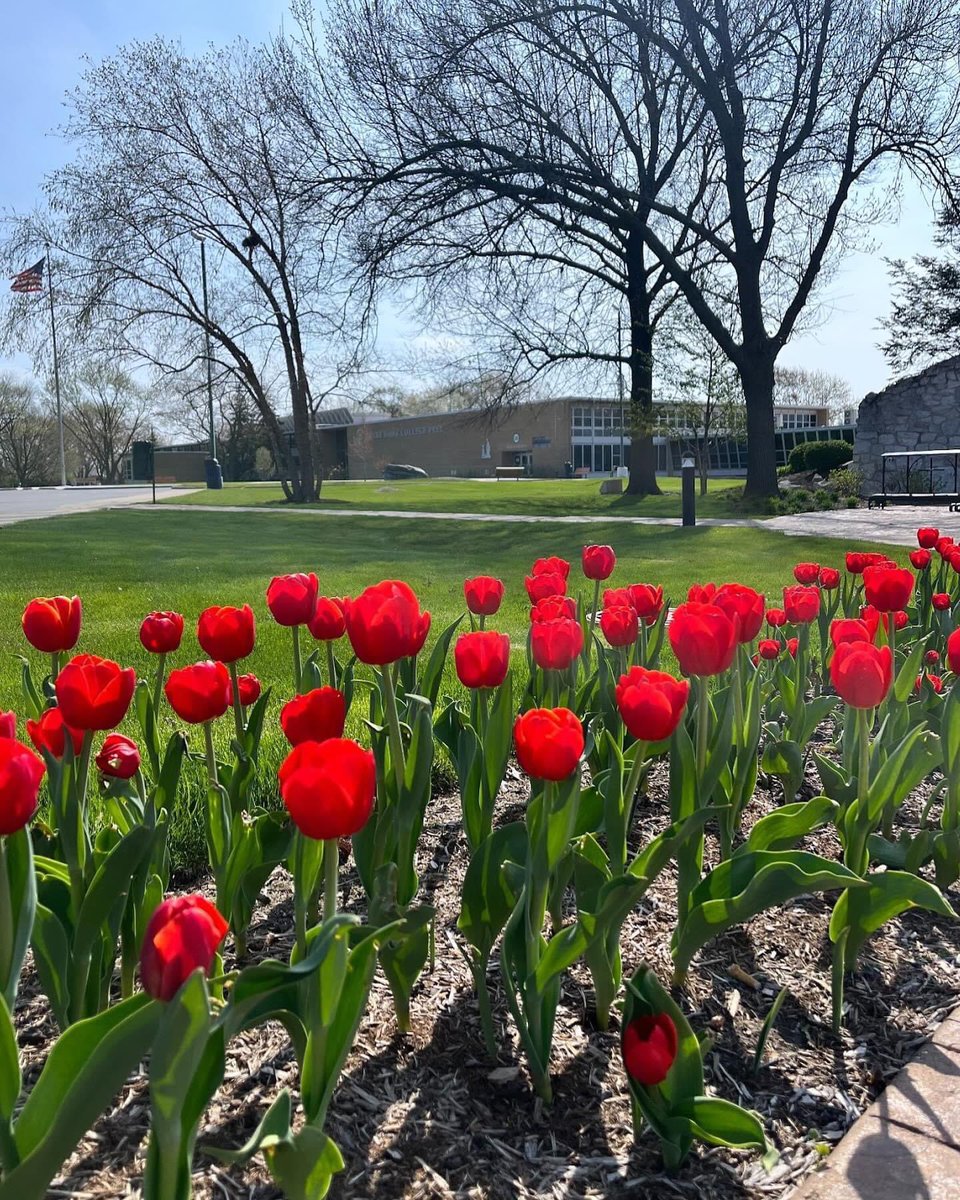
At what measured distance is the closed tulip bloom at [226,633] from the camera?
168cm

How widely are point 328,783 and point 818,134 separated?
1872 centimetres

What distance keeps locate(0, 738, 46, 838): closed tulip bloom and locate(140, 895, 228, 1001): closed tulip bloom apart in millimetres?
278

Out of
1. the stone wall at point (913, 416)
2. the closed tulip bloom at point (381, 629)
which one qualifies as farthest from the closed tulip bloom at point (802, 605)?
the stone wall at point (913, 416)

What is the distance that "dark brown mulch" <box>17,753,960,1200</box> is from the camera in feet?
4.10

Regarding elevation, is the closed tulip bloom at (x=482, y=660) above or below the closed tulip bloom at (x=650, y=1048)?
above

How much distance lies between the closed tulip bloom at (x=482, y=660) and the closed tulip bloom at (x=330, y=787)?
0.66 metres

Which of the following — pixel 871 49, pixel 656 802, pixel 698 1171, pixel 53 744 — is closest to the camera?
pixel 698 1171

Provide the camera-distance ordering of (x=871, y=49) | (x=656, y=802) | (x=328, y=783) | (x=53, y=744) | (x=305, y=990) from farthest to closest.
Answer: (x=871, y=49) → (x=656, y=802) → (x=53, y=744) → (x=305, y=990) → (x=328, y=783)

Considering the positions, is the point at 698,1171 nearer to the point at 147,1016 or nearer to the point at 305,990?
the point at 305,990

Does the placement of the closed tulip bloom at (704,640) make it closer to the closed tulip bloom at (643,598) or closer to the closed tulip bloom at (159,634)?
the closed tulip bloom at (643,598)

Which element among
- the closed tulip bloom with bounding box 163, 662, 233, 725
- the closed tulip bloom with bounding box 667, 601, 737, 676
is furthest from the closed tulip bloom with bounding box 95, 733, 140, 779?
the closed tulip bloom with bounding box 667, 601, 737, 676

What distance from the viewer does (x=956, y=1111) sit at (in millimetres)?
1387

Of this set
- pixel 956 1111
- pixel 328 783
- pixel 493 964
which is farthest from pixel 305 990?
pixel 956 1111

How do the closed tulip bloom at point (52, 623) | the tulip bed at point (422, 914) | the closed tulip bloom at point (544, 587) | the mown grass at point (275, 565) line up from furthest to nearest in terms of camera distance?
the mown grass at point (275, 565), the closed tulip bloom at point (544, 587), the closed tulip bloom at point (52, 623), the tulip bed at point (422, 914)
